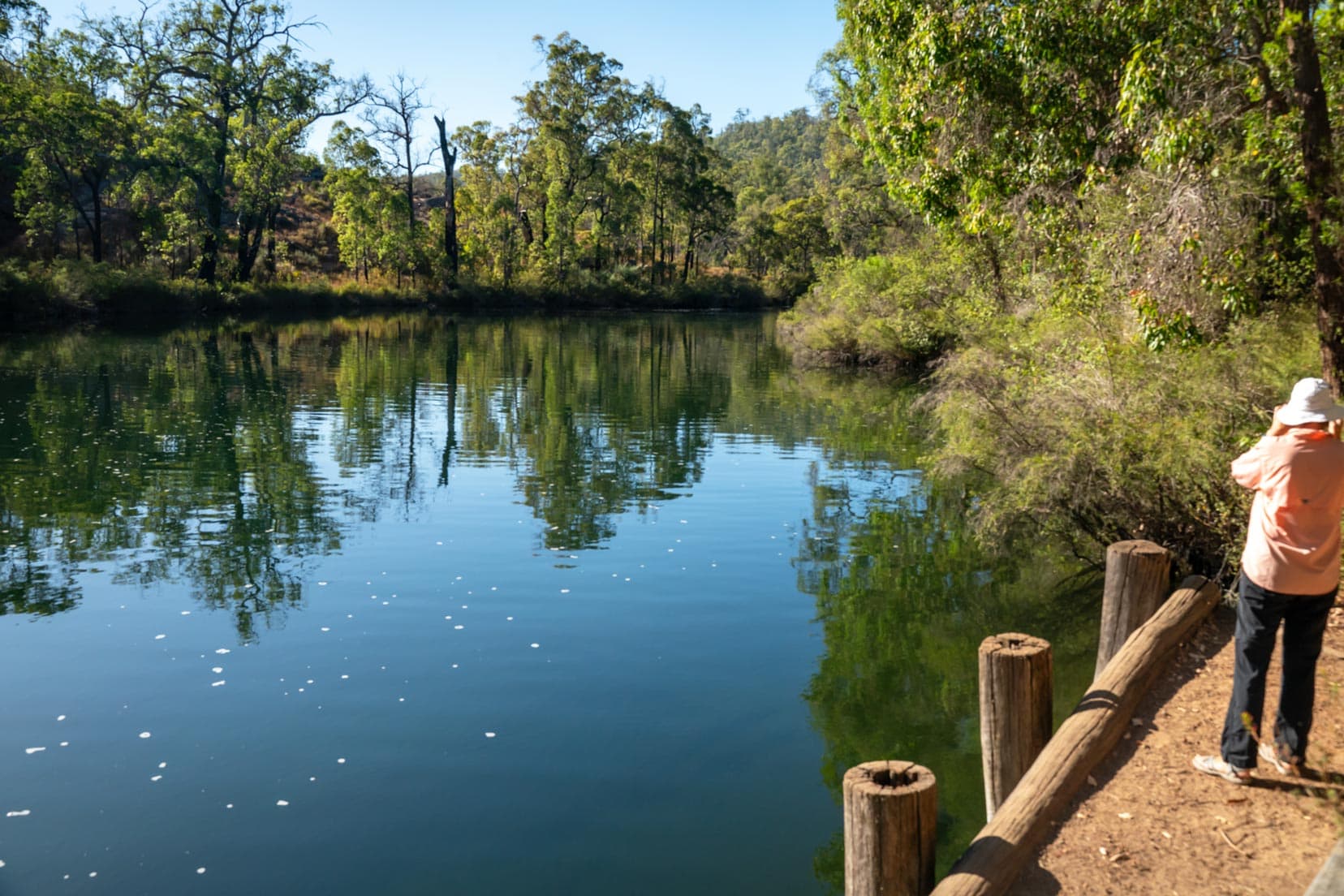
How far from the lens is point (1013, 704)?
6301 mm

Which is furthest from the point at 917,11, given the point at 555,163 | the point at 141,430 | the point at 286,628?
the point at 555,163

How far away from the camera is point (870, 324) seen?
3312cm

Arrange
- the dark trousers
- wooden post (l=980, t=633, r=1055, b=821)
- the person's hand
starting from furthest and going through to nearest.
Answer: wooden post (l=980, t=633, r=1055, b=821)
the person's hand
the dark trousers

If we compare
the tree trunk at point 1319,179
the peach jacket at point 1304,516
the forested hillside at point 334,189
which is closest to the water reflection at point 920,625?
the peach jacket at point 1304,516

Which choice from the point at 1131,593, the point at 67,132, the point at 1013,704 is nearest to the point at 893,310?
the point at 1131,593

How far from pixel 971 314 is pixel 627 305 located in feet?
189

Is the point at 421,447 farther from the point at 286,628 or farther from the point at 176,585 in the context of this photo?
the point at 286,628

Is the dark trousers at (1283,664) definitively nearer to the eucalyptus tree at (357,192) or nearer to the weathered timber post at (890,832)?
the weathered timber post at (890,832)

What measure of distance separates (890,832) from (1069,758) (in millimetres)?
1663

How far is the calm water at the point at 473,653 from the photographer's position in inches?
263

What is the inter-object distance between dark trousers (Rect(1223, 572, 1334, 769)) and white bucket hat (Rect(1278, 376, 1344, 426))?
98 centimetres

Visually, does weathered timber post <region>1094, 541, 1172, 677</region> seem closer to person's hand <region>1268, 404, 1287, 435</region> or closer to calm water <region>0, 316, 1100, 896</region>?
calm water <region>0, 316, 1100, 896</region>

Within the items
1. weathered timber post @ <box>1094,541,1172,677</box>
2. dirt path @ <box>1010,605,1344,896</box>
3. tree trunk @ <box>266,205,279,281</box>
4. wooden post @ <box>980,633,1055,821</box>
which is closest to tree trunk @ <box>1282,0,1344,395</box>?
weathered timber post @ <box>1094,541,1172,677</box>

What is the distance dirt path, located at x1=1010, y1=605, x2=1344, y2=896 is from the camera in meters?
5.08
